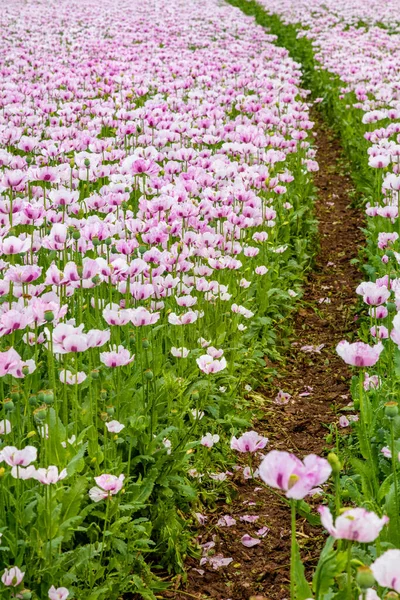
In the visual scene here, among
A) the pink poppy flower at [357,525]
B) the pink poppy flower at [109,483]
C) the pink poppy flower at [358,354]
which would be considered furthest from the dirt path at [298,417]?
the pink poppy flower at [357,525]

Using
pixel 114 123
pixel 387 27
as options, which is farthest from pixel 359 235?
pixel 387 27

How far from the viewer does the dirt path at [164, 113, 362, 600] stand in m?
3.21

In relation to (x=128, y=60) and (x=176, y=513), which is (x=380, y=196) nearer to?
(x=176, y=513)

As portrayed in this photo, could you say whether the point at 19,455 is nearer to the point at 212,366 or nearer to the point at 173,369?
the point at 212,366

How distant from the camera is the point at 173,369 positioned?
401cm

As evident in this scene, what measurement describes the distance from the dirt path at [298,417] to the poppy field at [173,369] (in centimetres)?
3

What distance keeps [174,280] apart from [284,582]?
1.61 m

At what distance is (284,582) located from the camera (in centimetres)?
319

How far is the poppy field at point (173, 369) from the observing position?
2547 millimetres

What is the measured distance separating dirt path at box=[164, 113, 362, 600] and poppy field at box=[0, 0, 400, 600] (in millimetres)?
25

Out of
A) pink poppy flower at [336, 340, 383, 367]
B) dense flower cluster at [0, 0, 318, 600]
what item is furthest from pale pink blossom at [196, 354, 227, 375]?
pink poppy flower at [336, 340, 383, 367]

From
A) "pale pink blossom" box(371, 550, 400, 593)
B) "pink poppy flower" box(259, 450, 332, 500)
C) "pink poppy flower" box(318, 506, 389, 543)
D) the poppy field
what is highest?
"pink poppy flower" box(259, 450, 332, 500)

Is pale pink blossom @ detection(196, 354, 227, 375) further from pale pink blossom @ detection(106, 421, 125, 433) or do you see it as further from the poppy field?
pale pink blossom @ detection(106, 421, 125, 433)

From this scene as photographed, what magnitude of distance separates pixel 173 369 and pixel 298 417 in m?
0.97
